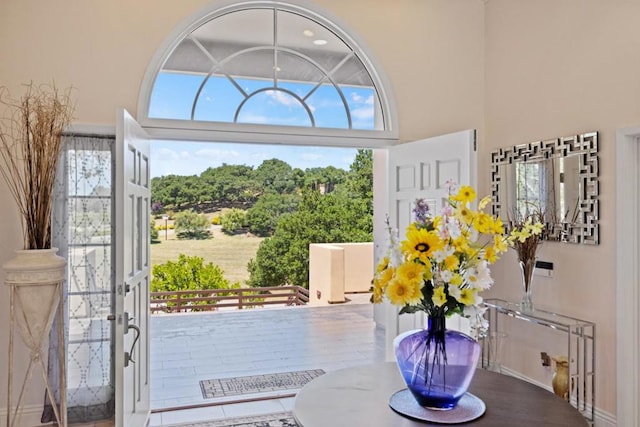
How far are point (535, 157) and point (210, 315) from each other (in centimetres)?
543

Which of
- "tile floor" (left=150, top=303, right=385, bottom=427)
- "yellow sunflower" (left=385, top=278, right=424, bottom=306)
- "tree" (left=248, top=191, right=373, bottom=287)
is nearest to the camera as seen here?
"yellow sunflower" (left=385, top=278, right=424, bottom=306)

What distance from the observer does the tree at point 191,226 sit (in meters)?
11.3

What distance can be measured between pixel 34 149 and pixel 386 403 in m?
2.36

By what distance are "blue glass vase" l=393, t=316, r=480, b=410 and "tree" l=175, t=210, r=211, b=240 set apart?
10.3m

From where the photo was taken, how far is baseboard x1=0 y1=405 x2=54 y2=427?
309cm

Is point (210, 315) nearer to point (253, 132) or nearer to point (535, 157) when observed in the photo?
point (253, 132)

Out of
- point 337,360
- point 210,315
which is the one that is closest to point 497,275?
point 337,360

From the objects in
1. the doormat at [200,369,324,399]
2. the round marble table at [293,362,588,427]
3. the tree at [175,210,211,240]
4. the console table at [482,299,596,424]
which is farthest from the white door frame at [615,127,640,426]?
the tree at [175,210,211,240]

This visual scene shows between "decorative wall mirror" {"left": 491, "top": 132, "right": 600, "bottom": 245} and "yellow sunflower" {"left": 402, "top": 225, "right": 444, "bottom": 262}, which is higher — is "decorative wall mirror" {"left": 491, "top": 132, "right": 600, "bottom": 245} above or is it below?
above

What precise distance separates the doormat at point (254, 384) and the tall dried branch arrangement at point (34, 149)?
188 cm

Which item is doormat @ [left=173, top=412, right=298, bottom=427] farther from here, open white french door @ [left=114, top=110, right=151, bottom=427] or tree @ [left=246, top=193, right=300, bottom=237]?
tree @ [left=246, top=193, right=300, bottom=237]

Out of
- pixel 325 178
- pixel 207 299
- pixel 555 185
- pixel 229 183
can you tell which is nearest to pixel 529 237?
pixel 555 185

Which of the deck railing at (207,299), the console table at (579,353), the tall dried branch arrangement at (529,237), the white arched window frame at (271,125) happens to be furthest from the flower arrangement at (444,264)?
the deck railing at (207,299)

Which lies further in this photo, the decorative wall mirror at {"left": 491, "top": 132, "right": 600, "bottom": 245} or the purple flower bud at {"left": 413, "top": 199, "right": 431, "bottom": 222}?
the decorative wall mirror at {"left": 491, "top": 132, "right": 600, "bottom": 245}
